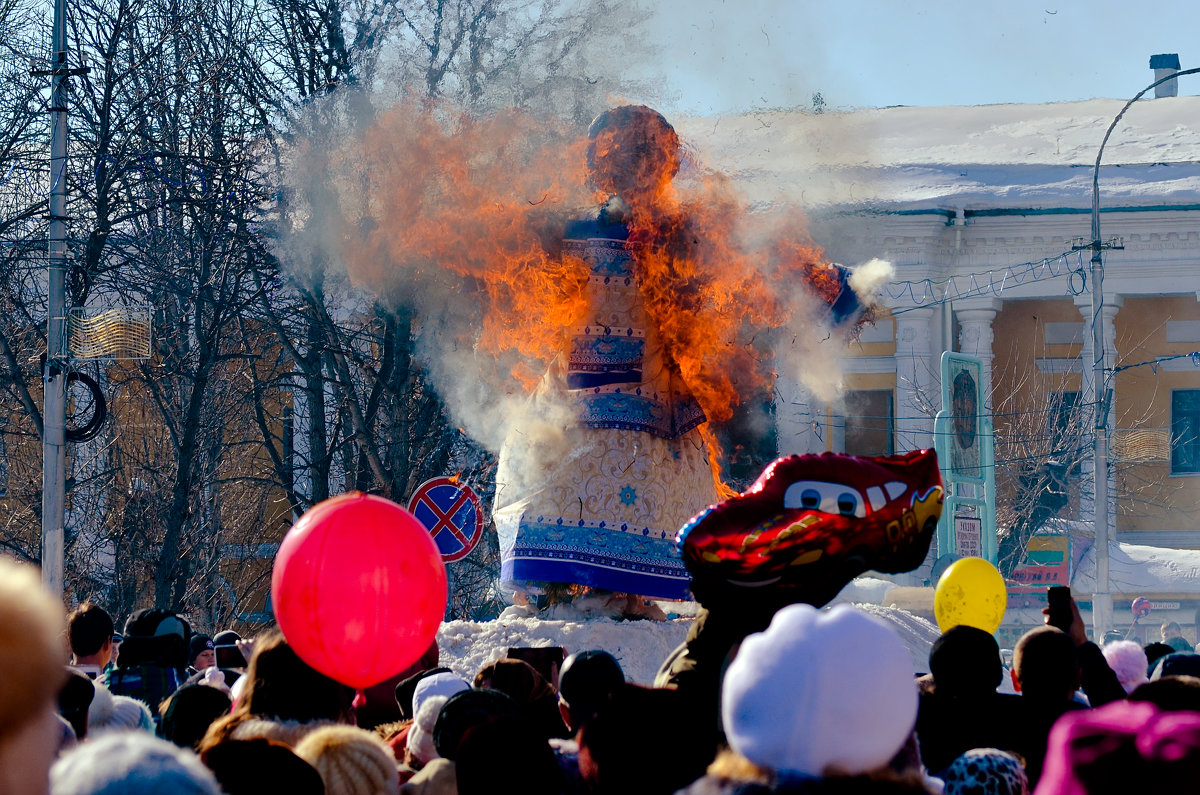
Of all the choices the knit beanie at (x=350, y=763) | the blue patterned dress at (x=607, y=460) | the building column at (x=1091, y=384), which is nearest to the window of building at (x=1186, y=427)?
the building column at (x=1091, y=384)

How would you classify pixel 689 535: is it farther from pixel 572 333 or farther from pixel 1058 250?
pixel 1058 250

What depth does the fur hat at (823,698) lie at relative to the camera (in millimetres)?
2369

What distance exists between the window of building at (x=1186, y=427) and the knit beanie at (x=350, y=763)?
24982mm

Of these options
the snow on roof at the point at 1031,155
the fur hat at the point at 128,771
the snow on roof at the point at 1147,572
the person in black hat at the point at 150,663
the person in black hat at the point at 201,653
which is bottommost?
the snow on roof at the point at 1147,572

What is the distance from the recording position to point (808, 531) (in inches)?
174

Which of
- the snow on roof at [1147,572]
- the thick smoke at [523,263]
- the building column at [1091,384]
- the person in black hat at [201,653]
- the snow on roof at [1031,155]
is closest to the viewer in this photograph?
the person in black hat at [201,653]

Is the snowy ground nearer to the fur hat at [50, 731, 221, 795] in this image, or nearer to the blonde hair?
the fur hat at [50, 731, 221, 795]

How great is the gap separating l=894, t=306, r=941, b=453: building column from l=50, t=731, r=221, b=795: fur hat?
22.4 metres

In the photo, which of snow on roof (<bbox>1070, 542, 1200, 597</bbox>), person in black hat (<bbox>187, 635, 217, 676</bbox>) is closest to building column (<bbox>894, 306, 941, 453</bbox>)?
snow on roof (<bbox>1070, 542, 1200, 597</bbox>)

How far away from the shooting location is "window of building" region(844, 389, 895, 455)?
2570 cm

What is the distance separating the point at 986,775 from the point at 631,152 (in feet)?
19.0

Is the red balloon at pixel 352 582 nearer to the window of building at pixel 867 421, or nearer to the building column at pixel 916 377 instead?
the building column at pixel 916 377

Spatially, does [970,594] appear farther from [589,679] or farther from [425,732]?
[425,732]

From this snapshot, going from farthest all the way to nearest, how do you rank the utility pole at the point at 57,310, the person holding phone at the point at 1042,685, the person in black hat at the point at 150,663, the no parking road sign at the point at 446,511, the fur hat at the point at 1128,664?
the utility pole at the point at 57,310 → the no parking road sign at the point at 446,511 → the person in black hat at the point at 150,663 → the fur hat at the point at 1128,664 → the person holding phone at the point at 1042,685
